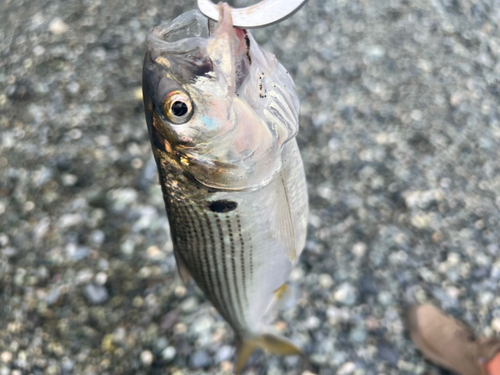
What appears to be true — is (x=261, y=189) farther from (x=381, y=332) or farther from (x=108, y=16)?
(x=108, y=16)

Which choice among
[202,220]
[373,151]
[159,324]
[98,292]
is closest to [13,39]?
[98,292]

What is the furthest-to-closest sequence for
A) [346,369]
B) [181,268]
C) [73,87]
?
[73,87]
[346,369]
[181,268]

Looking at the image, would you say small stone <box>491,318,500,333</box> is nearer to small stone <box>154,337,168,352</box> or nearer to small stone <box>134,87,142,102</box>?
small stone <box>154,337,168,352</box>

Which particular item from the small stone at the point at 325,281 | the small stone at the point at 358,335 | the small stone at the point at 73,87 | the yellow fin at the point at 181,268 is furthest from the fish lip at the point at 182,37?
the small stone at the point at 73,87

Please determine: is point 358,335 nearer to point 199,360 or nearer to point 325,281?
point 325,281

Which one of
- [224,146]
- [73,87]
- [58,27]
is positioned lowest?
[73,87]

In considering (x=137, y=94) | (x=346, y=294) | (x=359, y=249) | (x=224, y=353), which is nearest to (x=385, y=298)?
(x=346, y=294)

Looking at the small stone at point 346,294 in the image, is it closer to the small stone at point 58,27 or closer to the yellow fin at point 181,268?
the yellow fin at point 181,268
